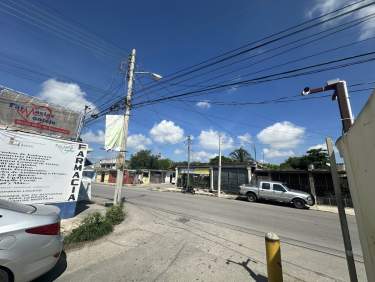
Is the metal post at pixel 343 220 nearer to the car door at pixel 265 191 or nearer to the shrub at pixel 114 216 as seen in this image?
the shrub at pixel 114 216

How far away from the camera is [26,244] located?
11.2ft

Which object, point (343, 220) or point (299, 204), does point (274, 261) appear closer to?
point (343, 220)

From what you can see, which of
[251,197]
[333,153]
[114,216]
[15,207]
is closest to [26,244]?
[15,207]

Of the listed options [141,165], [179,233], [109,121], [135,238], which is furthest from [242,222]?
[141,165]

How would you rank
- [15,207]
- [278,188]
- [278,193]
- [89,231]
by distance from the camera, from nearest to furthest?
[15,207] → [89,231] → [278,193] → [278,188]

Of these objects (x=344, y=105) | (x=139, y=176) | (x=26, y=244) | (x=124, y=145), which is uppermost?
(x=139, y=176)

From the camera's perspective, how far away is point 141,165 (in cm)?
7206

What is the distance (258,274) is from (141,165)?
69477 millimetres

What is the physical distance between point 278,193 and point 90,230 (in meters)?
15.7

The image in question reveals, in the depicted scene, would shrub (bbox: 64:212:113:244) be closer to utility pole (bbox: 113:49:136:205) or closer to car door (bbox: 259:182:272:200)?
utility pole (bbox: 113:49:136:205)

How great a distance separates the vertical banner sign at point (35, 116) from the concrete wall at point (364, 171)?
966cm

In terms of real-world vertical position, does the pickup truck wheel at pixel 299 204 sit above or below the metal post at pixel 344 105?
below

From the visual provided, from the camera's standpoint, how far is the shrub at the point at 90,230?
6.28 meters

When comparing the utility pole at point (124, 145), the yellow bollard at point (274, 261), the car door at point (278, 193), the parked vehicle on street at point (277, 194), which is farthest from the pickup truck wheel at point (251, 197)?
the yellow bollard at point (274, 261)
